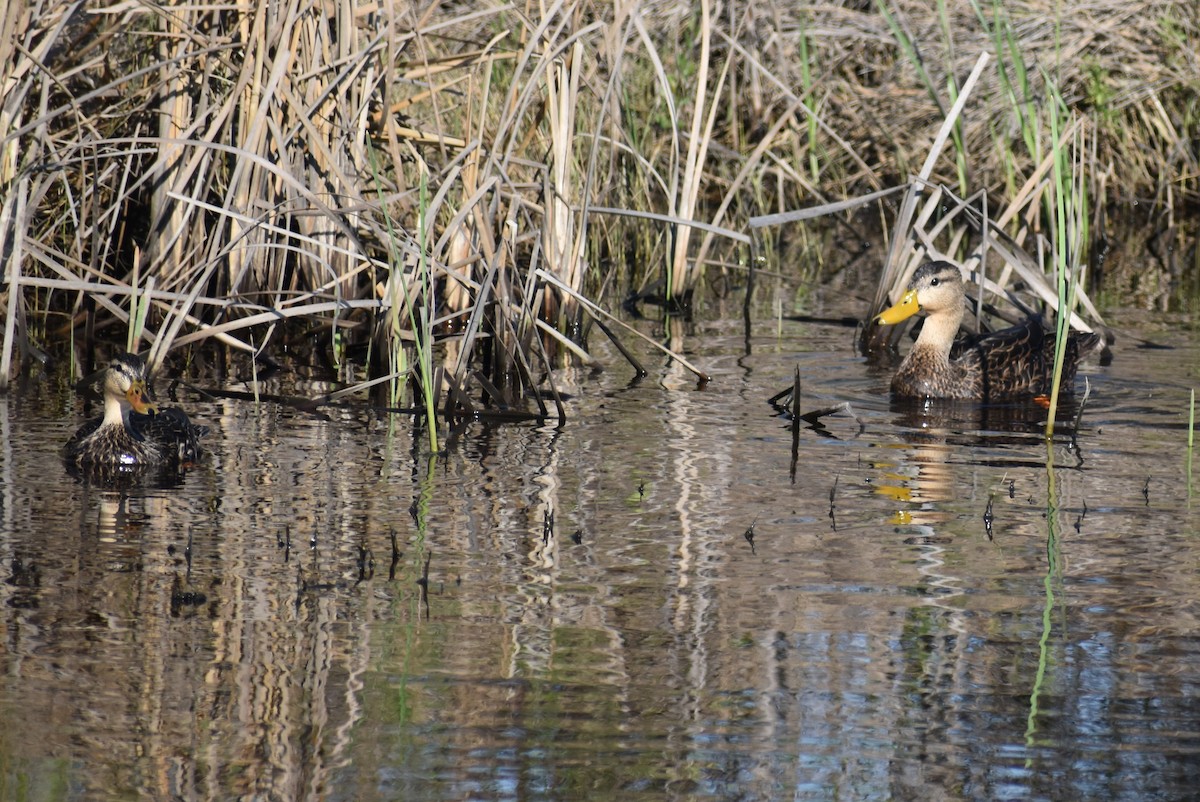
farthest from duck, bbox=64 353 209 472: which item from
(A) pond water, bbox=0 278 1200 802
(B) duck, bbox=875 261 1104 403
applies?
(B) duck, bbox=875 261 1104 403

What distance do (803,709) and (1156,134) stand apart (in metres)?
12.1

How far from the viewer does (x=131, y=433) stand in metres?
6.73

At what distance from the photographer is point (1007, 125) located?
45.5 feet

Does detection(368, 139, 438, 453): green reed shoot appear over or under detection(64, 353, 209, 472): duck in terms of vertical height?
over

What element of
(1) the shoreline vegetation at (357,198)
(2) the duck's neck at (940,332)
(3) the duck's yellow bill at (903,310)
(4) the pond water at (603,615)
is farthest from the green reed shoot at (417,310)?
(2) the duck's neck at (940,332)

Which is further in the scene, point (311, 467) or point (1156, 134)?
point (1156, 134)

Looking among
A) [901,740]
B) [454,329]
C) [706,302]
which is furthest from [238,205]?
[901,740]

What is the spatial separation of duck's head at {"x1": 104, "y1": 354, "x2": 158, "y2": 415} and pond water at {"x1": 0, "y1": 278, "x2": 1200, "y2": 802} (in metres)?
0.37

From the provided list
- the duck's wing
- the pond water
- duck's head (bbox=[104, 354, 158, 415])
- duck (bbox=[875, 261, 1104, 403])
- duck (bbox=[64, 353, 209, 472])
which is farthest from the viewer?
duck (bbox=[875, 261, 1104, 403])

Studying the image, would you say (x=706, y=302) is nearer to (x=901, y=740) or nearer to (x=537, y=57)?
(x=537, y=57)

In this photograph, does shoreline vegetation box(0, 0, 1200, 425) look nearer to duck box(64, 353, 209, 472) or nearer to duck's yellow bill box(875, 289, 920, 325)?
duck's yellow bill box(875, 289, 920, 325)

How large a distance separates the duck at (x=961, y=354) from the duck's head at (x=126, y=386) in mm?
3628

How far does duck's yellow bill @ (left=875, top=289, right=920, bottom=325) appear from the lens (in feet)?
29.3

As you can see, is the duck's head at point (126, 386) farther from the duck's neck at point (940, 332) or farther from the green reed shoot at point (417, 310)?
the duck's neck at point (940, 332)
